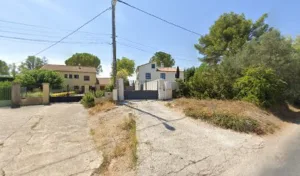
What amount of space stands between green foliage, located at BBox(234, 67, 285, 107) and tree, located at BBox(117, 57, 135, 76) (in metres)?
40.0

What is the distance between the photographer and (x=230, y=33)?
22953 millimetres

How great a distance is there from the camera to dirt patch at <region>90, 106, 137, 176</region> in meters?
5.08

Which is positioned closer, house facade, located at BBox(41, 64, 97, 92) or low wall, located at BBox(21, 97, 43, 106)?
low wall, located at BBox(21, 97, 43, 106)

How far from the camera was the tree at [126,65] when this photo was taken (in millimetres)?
50188

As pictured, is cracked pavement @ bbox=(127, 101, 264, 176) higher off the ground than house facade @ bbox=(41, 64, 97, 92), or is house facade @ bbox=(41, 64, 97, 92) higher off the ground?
house facade @ bbox=(41, 64, 97, 92)

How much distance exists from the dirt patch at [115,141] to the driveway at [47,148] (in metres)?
0.30

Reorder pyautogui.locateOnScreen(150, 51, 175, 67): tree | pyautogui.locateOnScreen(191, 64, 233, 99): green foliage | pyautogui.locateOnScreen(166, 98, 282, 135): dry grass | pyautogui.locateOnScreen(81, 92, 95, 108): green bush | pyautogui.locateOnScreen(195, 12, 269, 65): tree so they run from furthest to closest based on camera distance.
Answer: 1. pyautogui.locateOnScreen(150, 51, 175, 67): tree
2. pyautogui.locateOnScreen(195, 12, 269, 65): tree
3. pyautogui.locateOnScreen(81, 92, 95, 108): green bush
4. pyautogui.locateOnScreen(191, 64, 233, 99): green foliage
5. pyautogui.locateOnScreen(166, 98, 282, 135): dry grass

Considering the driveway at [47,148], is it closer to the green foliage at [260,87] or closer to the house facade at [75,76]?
the green foliage at [260,87]

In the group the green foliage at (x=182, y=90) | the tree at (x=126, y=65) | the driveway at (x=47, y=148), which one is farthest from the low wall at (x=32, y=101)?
the tree at (x=126, y=65)

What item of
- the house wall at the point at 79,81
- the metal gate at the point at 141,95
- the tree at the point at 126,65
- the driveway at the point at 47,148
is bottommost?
the driveway at the point at 47,148

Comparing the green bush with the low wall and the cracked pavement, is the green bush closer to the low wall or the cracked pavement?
the low wall

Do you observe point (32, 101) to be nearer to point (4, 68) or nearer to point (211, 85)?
point (211, 85)

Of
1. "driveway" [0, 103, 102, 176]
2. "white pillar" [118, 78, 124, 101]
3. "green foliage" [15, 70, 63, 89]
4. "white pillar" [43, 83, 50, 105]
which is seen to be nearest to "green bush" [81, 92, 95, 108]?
"white pillar" [118, 78, 124, 101]

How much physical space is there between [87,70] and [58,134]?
32.9 metres
